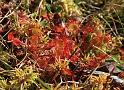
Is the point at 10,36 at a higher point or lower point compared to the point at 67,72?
higher

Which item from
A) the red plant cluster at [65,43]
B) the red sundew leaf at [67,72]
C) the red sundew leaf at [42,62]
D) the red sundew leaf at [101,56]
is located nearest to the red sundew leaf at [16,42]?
the red plant cluster at [65,43]

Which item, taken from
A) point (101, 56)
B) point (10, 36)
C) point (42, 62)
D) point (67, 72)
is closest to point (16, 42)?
point (10, 36)

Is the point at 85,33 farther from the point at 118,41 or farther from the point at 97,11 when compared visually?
the point at 97,11

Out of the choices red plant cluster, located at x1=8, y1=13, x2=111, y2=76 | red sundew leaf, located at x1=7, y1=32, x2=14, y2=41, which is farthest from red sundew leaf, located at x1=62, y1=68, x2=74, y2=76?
red sundew leaf, located at x1=7, y1=32, x2=14, y2=41

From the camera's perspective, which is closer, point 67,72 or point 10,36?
point 67,72

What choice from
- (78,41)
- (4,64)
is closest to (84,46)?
(78,41)

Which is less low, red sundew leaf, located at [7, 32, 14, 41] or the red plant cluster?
red sundew leaf, located at [7, 32, 14, 41]

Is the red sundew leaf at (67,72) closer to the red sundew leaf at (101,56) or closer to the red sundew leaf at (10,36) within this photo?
the red sundew leaf at (101,56)

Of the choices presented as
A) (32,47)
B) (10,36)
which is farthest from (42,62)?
(10,36)

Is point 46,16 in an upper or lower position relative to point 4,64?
upper

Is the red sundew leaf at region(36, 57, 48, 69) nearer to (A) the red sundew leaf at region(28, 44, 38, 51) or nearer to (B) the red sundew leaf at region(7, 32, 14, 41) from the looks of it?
(A) the red sundew leaf at region(28, 44, 38, 51)

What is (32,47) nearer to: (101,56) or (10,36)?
(10,36)
